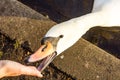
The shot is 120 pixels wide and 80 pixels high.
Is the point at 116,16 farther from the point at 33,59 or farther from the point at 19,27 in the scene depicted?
the point at 33,59

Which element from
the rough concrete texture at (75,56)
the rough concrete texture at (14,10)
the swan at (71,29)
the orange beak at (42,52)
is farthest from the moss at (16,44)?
the orange beak at (42,52)

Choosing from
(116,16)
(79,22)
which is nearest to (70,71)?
(79,22)

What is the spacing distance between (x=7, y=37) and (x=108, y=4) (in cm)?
113

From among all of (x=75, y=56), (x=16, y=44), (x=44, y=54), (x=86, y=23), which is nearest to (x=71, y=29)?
(x=86, y=23)

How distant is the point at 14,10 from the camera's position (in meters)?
4.62

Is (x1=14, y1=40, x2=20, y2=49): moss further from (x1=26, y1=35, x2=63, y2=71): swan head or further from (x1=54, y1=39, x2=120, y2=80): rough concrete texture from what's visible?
(x1=26, y1=35, x2=63, y2=71): swan head

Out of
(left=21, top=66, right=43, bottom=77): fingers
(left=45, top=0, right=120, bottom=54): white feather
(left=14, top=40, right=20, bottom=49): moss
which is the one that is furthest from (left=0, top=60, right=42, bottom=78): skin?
(left=14, top=40, right=20, bottom=49): moss

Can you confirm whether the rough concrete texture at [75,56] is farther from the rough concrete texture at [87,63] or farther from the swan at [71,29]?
the swan at [71,29]

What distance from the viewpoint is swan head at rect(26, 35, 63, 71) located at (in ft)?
11.9

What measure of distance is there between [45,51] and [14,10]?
1.09 meters

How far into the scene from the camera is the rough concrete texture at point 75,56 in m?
4.22

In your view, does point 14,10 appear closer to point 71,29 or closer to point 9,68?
point 71,29

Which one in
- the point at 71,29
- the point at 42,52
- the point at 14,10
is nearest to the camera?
the point at 42,52

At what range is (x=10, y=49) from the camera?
4266 mm
